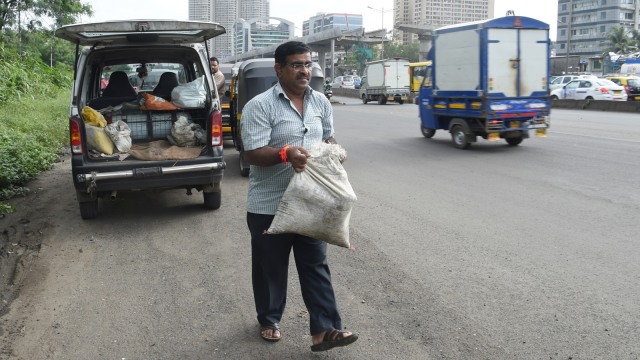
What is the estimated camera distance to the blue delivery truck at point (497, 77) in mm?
13602

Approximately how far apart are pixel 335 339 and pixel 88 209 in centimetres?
477

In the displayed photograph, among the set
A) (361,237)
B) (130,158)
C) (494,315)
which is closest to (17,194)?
(130,158)

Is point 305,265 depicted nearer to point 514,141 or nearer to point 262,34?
point 514,141

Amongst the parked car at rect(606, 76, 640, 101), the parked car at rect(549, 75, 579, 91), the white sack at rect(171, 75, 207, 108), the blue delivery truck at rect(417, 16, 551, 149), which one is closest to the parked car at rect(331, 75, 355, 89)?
the parked car at rect(549, 75, 579, 91)

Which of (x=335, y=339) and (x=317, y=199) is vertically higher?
(x=317, y=199)

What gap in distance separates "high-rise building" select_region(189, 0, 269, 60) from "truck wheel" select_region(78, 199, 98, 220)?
10682cm

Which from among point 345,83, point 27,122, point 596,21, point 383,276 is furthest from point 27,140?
point 596,21

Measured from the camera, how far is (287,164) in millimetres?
3676

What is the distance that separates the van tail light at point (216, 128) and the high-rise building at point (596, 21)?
381 ft

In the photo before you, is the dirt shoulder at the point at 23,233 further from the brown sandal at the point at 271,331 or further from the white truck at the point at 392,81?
the white truck at the point at 392,81

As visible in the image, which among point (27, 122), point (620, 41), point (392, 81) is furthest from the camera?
point (620, 41)

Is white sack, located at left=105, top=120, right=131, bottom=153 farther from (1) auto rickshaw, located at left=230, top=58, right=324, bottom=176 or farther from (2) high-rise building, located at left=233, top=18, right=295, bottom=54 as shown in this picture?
(2) high-rise building, located at left=233, top=18, right=295, bottom=54

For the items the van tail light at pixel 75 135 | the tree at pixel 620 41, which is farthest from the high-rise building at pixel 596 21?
the van tail light at pixel 75 135

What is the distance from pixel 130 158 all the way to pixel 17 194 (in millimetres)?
2713
